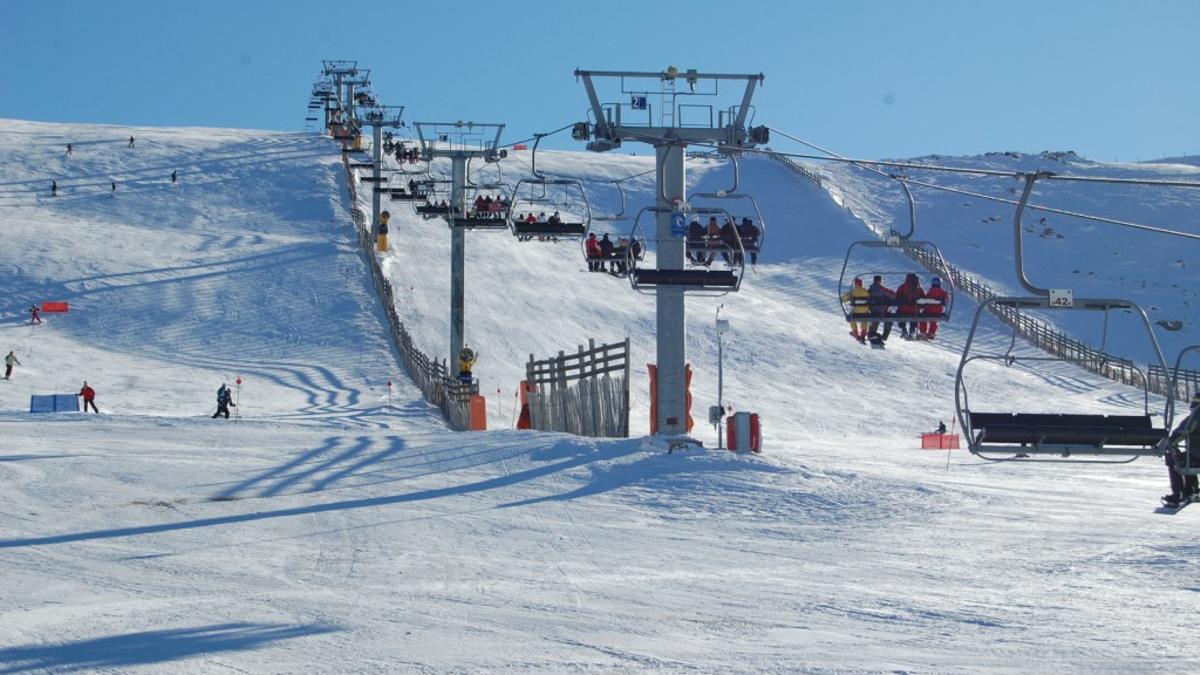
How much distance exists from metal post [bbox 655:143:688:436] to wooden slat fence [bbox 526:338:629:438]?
627 millimetres

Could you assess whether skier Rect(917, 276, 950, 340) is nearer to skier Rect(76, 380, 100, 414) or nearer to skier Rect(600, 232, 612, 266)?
skier Rect(600, 232, 612, 266)

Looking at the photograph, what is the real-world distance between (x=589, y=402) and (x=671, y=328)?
2465 mm

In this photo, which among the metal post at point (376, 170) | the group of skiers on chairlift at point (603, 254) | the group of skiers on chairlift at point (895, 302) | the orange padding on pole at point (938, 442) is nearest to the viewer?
the group of skiers on chairlift at point (895, 302)

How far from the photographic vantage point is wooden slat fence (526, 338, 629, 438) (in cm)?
2186

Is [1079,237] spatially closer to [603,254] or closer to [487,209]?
[487,209]

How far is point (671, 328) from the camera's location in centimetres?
2112

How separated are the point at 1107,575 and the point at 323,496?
830 cm

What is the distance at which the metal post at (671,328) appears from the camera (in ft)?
68.4

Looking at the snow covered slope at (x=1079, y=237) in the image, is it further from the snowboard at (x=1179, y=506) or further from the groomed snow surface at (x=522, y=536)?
the snowboard at (x=1179, y=506)

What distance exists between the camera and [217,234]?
1966 inches

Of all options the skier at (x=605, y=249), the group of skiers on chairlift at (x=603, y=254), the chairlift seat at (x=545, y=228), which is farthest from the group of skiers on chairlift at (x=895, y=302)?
the chairlift seat at (x=545, y=228)

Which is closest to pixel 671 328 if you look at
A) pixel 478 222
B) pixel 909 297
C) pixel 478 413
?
pixel 478 413

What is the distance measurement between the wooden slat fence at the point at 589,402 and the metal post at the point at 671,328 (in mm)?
627

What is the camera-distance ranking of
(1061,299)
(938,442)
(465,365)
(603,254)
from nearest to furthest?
1. (1061,299)
2. (603,254)
3. (465,365)
4. (938,442)
